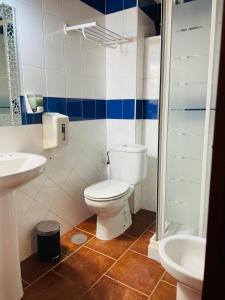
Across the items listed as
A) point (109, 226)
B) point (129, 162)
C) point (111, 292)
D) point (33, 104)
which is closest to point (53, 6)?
point (33, 104)

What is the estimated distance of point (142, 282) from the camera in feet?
5.03

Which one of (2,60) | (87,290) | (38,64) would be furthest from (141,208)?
(2,60)

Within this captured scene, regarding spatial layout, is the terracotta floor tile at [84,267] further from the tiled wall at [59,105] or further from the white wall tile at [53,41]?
the white wall tile at [53,41]

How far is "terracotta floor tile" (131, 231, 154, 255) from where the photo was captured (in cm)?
188

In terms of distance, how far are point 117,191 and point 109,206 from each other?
0.15 metres

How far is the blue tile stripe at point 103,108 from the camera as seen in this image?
1.95 metres

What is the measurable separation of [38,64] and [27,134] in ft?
1.70

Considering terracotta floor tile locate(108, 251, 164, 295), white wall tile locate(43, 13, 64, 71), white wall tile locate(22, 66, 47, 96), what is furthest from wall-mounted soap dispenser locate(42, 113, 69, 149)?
terracotta floor tile locate(108, 251, 164, 295)

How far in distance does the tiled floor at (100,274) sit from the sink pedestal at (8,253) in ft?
0.47

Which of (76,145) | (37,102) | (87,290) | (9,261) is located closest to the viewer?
(9,261)

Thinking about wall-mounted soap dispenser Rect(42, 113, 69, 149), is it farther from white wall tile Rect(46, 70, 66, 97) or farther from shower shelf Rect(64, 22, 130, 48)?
shower shelf Rect(64, 22, 130, 48)

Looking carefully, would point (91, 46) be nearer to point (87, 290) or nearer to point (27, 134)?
point (27, 134)

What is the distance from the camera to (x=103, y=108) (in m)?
2.45

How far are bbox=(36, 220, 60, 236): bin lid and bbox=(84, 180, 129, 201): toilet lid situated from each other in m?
0.33
